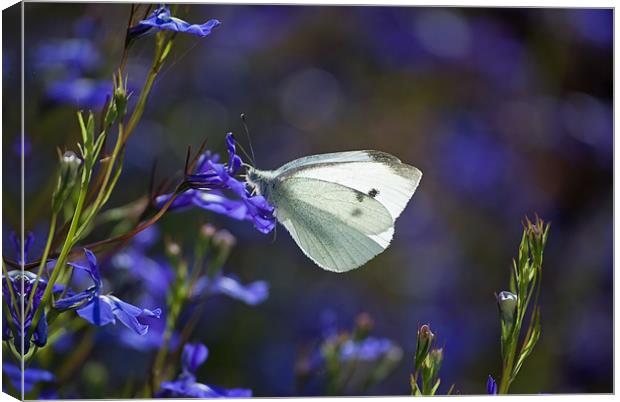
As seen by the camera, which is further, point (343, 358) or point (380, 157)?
point (343, 358)

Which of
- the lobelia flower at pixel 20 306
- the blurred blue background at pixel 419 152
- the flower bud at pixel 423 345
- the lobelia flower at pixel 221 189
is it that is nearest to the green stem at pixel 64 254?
the lobelia flower at pixel 20 306

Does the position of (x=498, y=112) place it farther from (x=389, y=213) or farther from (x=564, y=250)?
(x=389, y=213)

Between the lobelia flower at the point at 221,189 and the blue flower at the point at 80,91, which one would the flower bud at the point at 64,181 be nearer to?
the lobelia flower at the point at 221,189

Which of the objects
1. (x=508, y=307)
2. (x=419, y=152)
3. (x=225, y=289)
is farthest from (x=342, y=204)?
(x=419, y=152)

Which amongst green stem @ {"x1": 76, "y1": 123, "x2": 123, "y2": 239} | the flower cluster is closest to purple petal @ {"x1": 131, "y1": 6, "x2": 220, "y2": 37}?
green stem @ {"x1": 76, "y1": 123, "x2": 123, "y2": 239}

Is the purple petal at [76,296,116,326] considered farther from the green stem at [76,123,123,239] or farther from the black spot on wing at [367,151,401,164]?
the black spot on wing at [367,151,401,164]

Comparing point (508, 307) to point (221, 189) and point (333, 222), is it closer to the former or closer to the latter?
point (221, 189)
